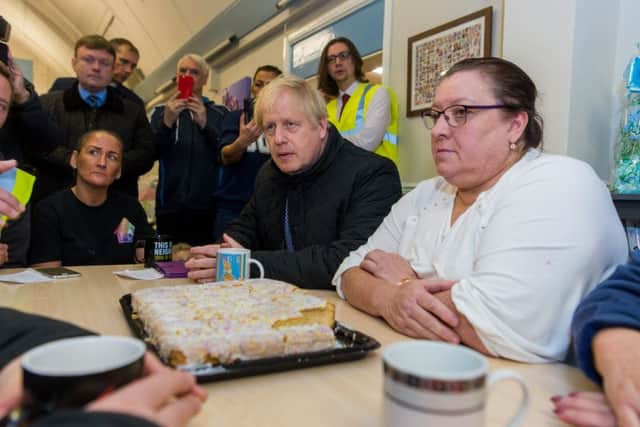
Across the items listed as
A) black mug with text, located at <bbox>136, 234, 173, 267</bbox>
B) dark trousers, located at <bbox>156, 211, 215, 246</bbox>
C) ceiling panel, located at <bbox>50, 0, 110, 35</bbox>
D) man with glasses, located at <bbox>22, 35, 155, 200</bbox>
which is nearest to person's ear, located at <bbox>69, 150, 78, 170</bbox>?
man with glasses, located at <bbox>22, 35, 155, 200</bbox>

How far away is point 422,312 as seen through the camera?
2.84ft

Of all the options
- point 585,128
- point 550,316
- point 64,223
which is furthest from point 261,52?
point 550,316

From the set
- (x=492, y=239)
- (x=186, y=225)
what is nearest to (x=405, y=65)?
(x=186, y=225)

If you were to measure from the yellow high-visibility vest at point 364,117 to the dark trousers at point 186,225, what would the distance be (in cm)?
98

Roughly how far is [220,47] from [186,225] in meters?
2.98

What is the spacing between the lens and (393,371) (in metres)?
0.42

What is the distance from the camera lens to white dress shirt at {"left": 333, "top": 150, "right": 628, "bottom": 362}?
0.79 meters

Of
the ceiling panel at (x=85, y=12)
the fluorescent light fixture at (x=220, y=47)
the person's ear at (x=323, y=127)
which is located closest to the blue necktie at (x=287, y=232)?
the person's ear at (x=323, y=127)

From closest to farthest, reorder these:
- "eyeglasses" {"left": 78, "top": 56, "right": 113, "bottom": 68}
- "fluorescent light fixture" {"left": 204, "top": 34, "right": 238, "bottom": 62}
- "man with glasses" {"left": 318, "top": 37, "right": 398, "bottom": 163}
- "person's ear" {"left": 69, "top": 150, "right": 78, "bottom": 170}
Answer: "person's ear" {"left": 69, "top": 150, "right": 78, "bottom": 170} < "man with glasses" {"left": 318, "top": 37, "right": 398, "bottom": 163} < "eyeglasses" {"left": 78, "top": 56, "right": 113, "bottom": 68} < "fluorescent light fixture" {"left": 204, "top": 34, "right": 238, "bottom": 62}

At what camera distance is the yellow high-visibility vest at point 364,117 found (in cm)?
250

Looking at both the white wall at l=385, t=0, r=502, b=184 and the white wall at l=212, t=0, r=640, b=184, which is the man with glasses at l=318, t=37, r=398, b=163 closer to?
the white wall at l=385, t=0, r=502, b=184

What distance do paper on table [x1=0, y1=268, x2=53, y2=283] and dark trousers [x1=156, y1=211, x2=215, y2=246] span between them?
1.47 metres

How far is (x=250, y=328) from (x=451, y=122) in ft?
2.16

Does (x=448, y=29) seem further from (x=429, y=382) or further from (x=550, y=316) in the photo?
(x=429, y=382)
